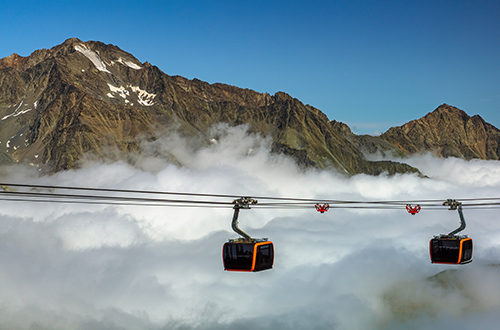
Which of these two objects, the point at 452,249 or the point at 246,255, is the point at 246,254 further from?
the point at 452,249

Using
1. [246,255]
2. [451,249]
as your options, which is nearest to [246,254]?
[246,255]

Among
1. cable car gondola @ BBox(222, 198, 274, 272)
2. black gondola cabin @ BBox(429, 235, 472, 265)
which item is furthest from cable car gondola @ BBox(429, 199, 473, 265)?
cable car gondola @ BBox(222, 198, 274, 272)

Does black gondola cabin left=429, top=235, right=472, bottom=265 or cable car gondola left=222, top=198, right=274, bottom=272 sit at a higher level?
black gondola cabin left=429, top=235, right=472, bottom=265

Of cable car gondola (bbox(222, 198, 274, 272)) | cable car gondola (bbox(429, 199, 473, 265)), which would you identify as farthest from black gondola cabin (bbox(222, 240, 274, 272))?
cable car gondola (bbox(429, 199, 473, 265))

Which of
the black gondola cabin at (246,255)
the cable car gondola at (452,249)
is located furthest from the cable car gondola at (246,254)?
the cable car gondola at (452,249)

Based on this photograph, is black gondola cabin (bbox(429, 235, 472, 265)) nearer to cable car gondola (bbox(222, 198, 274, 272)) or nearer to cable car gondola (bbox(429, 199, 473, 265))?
cable car gondola (bbox(429, 199, 473, 265))

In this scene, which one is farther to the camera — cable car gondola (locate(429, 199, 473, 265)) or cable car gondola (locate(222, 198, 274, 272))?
cable car gondola (locate(429, 199, 473, 265))
